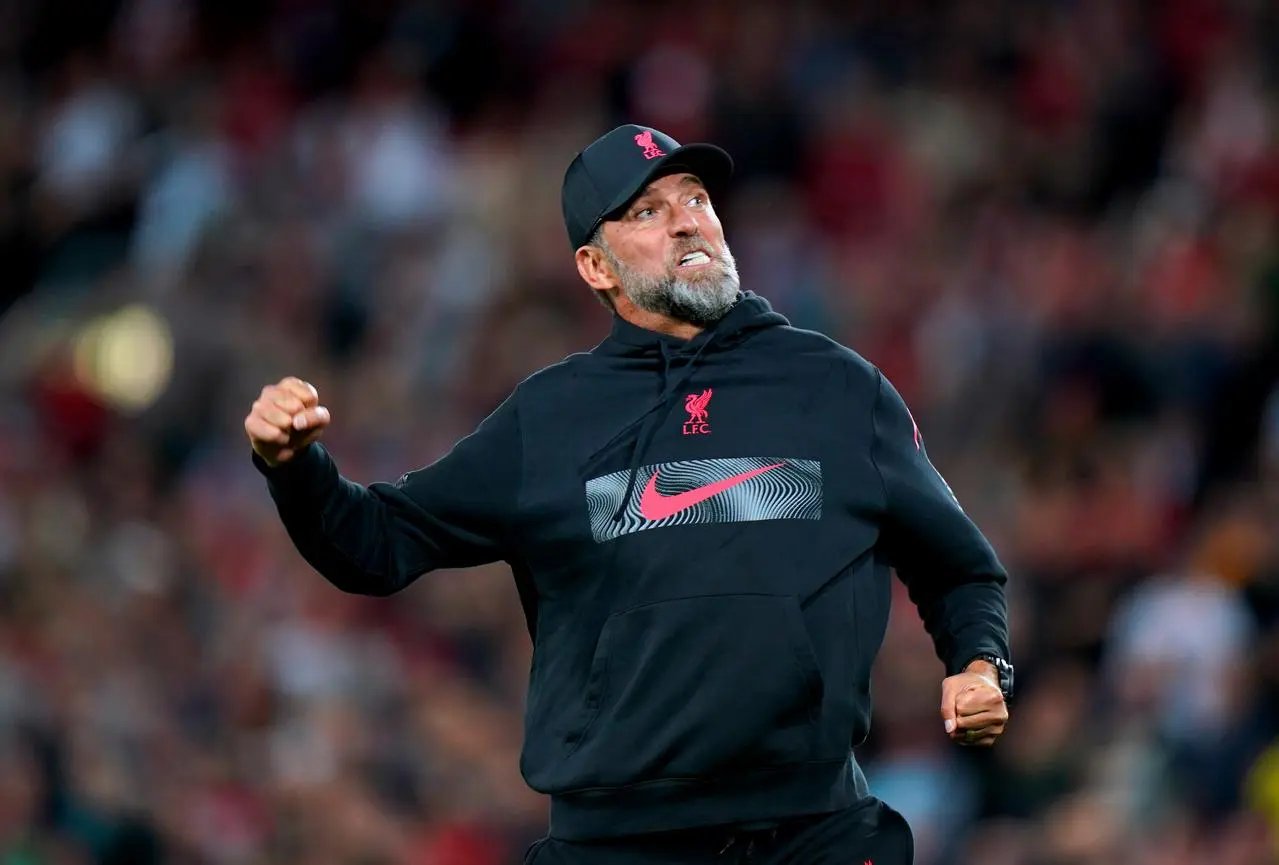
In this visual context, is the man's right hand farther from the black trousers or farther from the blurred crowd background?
the blurred crowd background

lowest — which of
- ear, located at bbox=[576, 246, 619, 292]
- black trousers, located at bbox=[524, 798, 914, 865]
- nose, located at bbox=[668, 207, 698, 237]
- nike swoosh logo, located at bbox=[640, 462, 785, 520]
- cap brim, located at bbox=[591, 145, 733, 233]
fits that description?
black trousers, located at bbox=[524, 798, 914, 865]

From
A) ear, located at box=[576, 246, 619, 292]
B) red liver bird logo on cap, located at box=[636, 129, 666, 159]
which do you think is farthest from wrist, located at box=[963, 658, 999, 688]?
red liver bird logo on cap, located at box=[636, 129, 666, 159]

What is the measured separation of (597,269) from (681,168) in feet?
0.94

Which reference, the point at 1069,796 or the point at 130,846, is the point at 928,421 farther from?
the point at 130,846

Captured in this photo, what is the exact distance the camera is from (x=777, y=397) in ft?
16.1

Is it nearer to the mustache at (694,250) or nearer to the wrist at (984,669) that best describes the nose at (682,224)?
the mustache at (694,250)

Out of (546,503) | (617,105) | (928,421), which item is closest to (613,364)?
(546,503)

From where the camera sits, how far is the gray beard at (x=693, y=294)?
5031mm

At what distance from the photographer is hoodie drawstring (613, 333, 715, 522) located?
479 cm

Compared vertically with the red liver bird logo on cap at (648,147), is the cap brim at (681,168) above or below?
below

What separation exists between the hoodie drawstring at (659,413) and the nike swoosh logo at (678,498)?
40 mm

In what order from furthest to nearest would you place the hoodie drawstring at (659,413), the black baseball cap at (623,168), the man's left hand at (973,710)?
the black baseball cap at (623,168) → the hoodie drawstring at (659,413) → the man's left hand at (973,710)

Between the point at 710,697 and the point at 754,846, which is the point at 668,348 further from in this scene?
the point at 754,846

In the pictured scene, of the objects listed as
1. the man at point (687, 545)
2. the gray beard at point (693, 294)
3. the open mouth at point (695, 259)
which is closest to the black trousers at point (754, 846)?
the man at point (687, 545)
